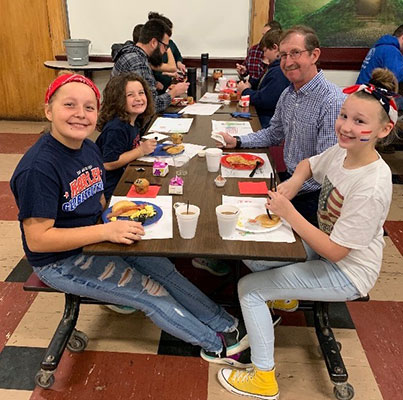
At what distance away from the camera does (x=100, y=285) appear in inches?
66.1

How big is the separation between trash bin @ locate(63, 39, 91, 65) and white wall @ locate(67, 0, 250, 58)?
0.47 metres

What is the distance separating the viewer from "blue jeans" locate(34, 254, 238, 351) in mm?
1678

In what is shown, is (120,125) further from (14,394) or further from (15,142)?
(15,142)

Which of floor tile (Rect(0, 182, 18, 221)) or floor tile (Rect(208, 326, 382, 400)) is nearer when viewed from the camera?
floor tile (Rect(208, 326, 382, 400))

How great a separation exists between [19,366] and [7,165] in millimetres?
2688

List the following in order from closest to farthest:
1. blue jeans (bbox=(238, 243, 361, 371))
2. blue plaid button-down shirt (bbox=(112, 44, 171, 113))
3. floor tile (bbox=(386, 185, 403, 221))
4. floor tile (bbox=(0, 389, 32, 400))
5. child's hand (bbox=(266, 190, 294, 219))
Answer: child's hand (bbox=(266, 190, 294, 219)), blue jeans (bbox=(238, 243, 361, 371)), floor tile (bbox=(0, 389, 32, 400)), blue plaid button-down shirt (bbox=(112, 44, 171, 113)), floor tile (bbox=(386, 185, 403, 221))

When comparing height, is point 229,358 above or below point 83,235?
below

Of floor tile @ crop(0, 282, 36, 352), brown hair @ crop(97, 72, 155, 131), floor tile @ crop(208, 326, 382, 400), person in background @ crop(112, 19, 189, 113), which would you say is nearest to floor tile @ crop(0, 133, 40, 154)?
person in background @ crop(112, 19, 189, 113)

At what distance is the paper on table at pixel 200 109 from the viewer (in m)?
3.12

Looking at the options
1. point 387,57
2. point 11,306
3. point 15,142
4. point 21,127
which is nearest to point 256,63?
point 387,57

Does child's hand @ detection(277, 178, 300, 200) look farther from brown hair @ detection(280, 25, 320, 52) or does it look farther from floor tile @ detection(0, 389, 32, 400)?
floor tile @ detection(0, 389, 32, 400)

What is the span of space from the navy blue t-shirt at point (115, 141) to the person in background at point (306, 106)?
530 millimetres

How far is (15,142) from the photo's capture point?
15.7ft

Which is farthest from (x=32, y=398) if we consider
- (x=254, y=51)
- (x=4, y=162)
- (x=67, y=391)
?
(x=254, y=51)
